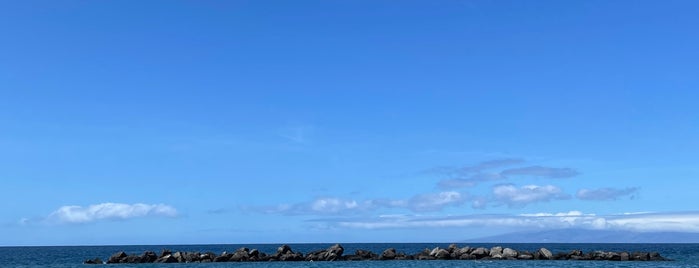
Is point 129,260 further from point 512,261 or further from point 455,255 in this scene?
point 512,261

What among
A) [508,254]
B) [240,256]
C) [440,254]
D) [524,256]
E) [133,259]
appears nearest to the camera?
[133,259]

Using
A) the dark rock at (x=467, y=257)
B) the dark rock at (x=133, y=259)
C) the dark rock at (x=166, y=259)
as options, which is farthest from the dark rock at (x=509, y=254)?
the dark rock at (x=133, y=259)

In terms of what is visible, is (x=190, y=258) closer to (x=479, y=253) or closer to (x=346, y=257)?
(x=346, y=257)

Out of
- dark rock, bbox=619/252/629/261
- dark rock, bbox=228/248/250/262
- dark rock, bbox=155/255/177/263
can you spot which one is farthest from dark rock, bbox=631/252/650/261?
dark rock, bbox=155/255/177/263

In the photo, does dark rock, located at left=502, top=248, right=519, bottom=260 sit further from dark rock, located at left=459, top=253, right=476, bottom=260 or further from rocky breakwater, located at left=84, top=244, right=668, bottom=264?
dark rock, located at left=459, top=253, right=476, bottom=260

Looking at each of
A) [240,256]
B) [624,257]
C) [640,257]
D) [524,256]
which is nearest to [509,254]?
[524,256]

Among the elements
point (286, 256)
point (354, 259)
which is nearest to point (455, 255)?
point (354, 259)

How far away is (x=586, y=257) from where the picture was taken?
90.4 meters

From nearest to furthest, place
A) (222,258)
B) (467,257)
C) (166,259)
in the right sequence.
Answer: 1. (166,259)
2. (222,258)
3. (467,257)

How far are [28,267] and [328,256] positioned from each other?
120ft

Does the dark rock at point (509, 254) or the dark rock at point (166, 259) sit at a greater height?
the dark rock at point (509, 254)

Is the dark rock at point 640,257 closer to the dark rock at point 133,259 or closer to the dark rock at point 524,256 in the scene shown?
the dark rock at point 524,256

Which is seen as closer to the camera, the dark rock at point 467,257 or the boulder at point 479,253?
the dark rock at point 467,257

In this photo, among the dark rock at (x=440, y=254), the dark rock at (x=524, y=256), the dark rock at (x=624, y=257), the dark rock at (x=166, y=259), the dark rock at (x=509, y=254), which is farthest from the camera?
the dark rock at (x=440, y=254)
